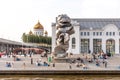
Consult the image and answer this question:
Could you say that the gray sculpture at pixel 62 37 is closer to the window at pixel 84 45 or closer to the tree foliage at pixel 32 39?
the window at pixel 84 45

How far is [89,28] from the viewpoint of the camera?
114312mm

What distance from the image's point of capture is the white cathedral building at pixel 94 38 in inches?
4402

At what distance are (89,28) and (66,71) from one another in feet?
222

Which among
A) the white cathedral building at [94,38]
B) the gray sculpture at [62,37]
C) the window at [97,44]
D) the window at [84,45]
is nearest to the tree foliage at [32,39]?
the white cathedral building at [94,38]

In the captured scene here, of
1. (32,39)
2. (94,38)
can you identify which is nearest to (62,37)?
(94,38)

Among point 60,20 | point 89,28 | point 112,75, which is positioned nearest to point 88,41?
point 89,28

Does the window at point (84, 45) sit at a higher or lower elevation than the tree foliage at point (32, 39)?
lower

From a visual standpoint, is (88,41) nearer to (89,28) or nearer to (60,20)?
(89,28)

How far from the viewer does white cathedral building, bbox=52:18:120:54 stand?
367ft

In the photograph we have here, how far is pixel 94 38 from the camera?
113438 mm

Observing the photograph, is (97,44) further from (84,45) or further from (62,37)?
(62,37)

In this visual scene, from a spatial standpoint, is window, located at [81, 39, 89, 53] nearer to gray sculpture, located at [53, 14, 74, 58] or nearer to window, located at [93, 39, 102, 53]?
window, located at [93, 39, 102, 53]

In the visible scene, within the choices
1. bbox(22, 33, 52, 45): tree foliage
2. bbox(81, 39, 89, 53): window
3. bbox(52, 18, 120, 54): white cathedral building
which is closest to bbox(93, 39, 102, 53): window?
bbox(52, 18, 120, 54): white cathedral building

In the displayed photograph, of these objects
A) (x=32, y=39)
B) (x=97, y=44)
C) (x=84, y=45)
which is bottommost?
(x=84, y=45)
